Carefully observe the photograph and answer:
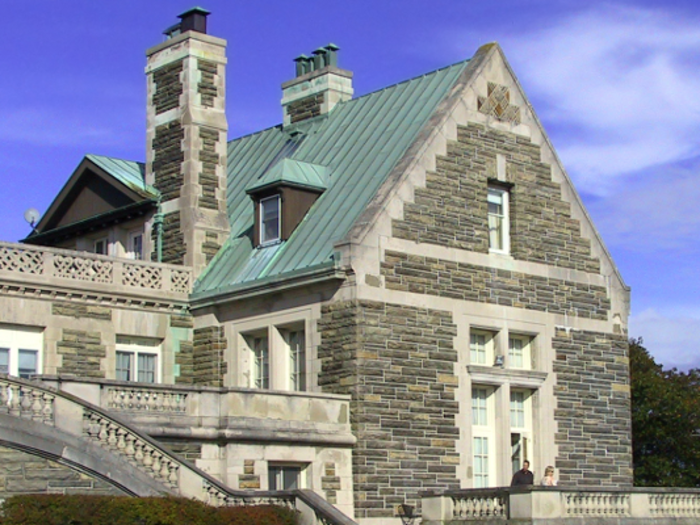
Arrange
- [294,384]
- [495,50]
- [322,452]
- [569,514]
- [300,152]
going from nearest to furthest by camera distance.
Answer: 1. [569,514]
2. [322,452]
3. [294,384]
4. [495,50]
5. [300,152]

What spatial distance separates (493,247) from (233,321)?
5.51 meters

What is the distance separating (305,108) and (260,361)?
8.17 m

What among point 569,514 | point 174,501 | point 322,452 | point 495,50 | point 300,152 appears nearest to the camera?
point 174,501

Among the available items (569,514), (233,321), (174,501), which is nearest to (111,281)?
(233,321)

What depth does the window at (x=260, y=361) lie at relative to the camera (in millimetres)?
28812

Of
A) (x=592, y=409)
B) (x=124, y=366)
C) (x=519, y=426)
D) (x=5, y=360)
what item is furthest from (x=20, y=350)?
(x=592, y=409)

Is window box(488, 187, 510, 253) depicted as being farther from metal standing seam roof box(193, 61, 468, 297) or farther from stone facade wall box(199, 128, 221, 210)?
stone facade wall box(199, 128, 221, 210)

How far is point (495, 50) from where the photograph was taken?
30.2 metres

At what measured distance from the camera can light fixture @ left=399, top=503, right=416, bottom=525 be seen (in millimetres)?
26406

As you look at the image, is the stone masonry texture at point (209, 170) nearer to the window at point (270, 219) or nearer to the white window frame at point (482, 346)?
the window at point (270, 219)

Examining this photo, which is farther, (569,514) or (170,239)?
(170,239)

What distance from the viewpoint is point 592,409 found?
3044 cm

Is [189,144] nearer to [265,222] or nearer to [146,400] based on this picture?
[265,222]

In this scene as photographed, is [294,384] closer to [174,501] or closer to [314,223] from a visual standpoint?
[314,223]
